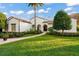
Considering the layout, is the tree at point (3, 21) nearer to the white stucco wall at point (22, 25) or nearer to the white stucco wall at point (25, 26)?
the white stucco wall at point (22, 25)

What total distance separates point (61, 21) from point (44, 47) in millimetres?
273

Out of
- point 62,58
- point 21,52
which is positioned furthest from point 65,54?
point 21,52

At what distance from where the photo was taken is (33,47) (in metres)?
2.23

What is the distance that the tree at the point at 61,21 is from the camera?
2.25m

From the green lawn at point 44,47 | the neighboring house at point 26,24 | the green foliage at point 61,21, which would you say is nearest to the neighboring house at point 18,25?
the neighboring house at point 26,24

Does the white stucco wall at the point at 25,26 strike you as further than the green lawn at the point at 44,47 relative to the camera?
Yes

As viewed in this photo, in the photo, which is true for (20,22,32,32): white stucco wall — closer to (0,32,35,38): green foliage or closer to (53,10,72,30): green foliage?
(0,32,35,38): green foliage

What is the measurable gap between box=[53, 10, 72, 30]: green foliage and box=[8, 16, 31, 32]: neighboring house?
0.24 meters

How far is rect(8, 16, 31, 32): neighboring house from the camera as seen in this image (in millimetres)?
2287

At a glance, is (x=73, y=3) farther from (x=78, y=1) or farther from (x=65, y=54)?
(x=65, y=54)

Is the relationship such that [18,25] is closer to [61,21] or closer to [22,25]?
[22,25]

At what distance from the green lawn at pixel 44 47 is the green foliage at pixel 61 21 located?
92 millimetres

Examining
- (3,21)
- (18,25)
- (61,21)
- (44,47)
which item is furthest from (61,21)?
(3,21)

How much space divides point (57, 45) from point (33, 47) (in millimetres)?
203
